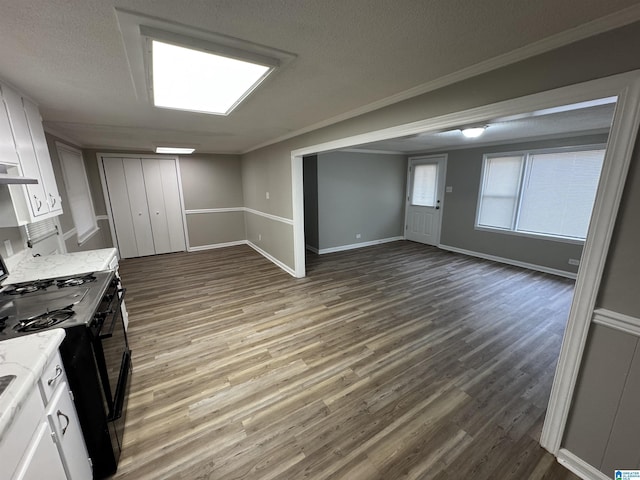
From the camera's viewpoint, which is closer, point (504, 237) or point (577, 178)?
point (577, 178)

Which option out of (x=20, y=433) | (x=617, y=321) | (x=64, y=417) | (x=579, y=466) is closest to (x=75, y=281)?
(x=64, y=417)

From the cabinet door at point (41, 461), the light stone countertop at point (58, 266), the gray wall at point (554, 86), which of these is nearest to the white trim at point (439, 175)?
the gray wall at point (554, 86)

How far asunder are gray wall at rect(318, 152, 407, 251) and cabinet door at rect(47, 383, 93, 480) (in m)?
4.73

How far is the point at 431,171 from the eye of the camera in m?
6.25

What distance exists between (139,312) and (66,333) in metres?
2.33


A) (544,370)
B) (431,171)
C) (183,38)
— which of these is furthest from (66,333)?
(431,171)

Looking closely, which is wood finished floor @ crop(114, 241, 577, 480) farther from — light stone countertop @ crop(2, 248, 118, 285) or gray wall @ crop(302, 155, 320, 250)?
gray wall @ crop(302, 155, 320, 250)

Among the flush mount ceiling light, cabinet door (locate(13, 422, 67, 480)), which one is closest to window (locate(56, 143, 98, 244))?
the flush mount ceiling light

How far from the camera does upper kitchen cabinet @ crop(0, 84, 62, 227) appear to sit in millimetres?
1686

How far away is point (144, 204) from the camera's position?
223 inches

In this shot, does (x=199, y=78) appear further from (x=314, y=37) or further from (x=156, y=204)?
(x=156, y=204)

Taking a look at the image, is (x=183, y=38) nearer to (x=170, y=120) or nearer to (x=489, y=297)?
(x=170, y=120)

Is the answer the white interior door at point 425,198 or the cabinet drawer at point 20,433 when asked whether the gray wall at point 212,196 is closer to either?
the white interior door at point 425,198

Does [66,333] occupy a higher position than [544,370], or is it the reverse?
[66,333]
